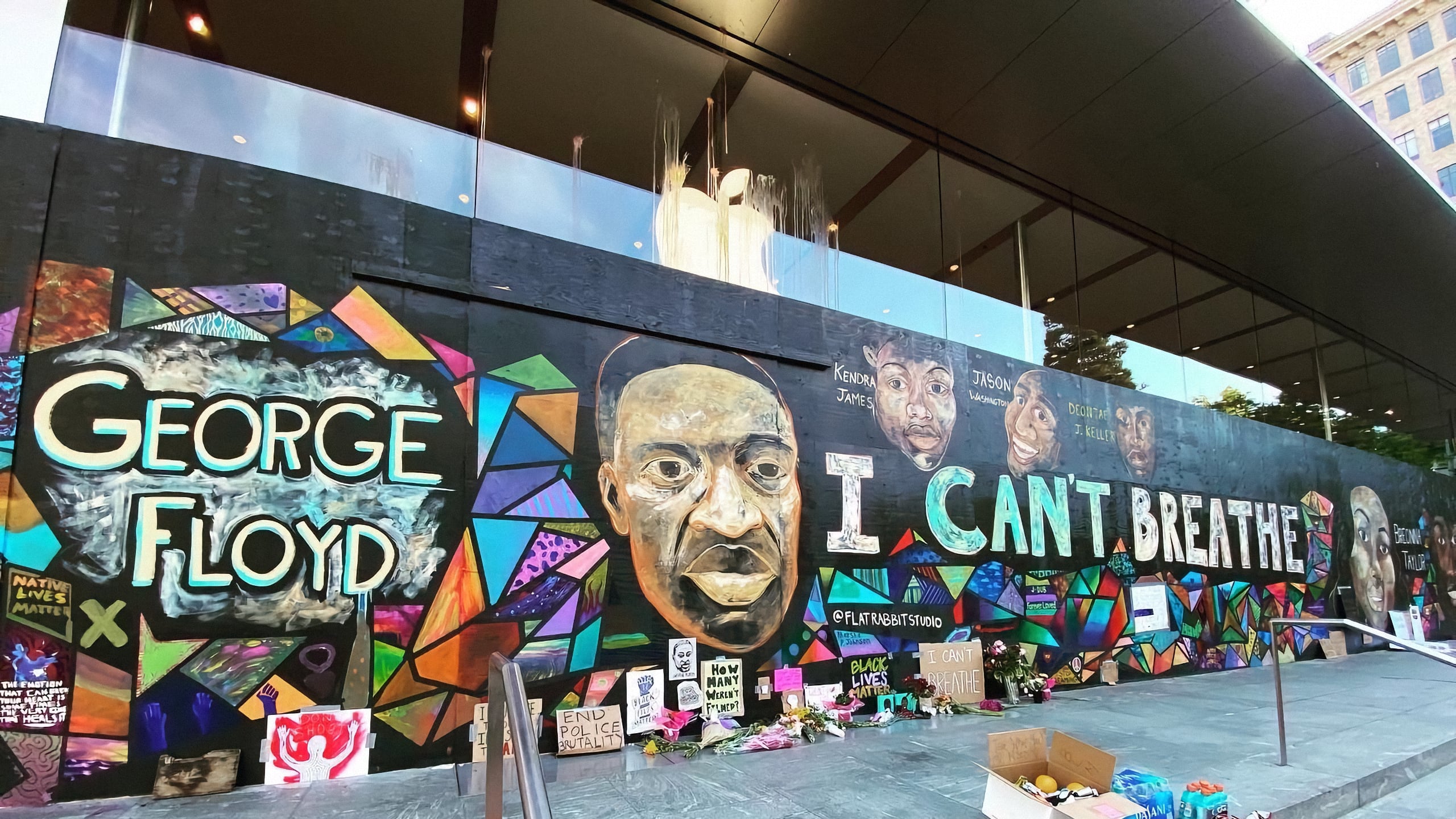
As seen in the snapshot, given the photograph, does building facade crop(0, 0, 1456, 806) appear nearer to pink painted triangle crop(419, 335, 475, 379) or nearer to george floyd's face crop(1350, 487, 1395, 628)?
pink painted triangle crop(419, 335, 475, 379)

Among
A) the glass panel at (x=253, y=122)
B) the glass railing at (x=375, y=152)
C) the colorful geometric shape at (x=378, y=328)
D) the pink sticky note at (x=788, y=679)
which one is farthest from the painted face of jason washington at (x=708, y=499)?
the glass panel at (x=253, y=122)

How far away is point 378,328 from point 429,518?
152 cm

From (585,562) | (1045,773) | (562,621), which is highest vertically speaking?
(585,562)

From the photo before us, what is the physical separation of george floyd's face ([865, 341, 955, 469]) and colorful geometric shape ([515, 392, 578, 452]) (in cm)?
365

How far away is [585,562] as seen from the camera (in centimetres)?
580

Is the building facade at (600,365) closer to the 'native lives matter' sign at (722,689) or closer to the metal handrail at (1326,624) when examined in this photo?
the 'native lives matter' sign at (722,689)

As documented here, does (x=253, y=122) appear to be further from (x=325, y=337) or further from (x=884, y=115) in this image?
(x=884, y=115)

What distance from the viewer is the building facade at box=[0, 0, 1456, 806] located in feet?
14.6

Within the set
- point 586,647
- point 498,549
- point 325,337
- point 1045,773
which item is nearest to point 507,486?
point 498,549

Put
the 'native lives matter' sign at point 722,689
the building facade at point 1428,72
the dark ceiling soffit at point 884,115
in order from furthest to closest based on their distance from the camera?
1. the building facade at point 1428,72
2. the dark ceiling soffit at point 884,115
3. the 'native lives matter' sign at point 722,689

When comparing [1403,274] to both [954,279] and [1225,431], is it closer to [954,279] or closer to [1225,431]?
[1225,431]

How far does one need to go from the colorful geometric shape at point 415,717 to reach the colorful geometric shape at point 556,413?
2.15 meters

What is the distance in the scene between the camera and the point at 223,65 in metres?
5.54

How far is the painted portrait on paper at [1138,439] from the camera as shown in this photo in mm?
10609
